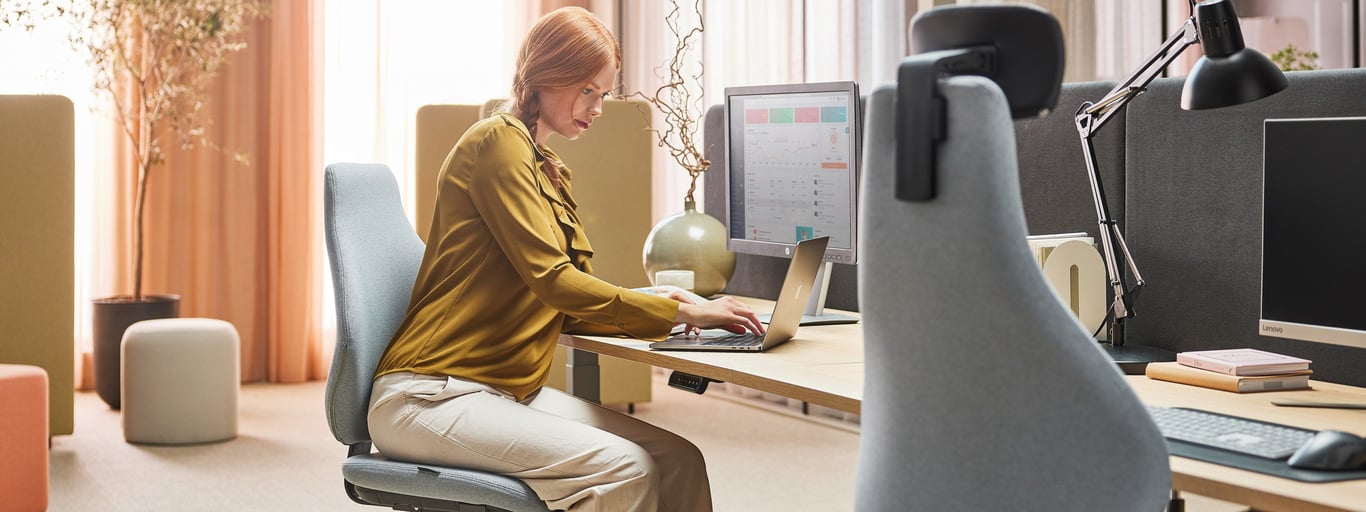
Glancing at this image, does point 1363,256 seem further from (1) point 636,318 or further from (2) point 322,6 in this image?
(2) point 322,6

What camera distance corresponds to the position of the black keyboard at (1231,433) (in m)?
1.20

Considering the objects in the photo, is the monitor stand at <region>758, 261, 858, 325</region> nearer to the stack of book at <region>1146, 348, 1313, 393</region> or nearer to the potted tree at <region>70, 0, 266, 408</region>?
the stack of book at <region>1146, 348, 1313, 393</region>

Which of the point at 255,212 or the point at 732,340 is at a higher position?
the point at 255,212

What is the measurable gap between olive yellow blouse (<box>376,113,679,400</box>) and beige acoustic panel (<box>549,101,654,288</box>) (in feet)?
6.97

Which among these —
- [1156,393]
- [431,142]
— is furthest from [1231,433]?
[431,142]

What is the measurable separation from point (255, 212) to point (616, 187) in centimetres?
174

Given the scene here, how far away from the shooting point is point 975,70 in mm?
965

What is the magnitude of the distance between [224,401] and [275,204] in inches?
53.0

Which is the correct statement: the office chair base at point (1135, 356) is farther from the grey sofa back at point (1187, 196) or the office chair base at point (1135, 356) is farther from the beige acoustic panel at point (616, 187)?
the beige acoustic panel at point (616, 187)

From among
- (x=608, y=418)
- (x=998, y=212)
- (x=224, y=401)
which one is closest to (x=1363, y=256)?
(x=998, y=212)

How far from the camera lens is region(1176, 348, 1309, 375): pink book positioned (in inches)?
62.9

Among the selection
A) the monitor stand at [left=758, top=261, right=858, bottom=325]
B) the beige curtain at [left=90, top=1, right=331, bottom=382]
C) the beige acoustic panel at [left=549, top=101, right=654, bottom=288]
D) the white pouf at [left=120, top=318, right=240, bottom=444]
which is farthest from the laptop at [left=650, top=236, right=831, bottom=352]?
the beige curtain at [left=90, top=1, right=331, bottom=382]

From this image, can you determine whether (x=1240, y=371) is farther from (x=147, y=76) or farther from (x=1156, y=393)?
(x=147, y=76)

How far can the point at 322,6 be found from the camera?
5020 mm
